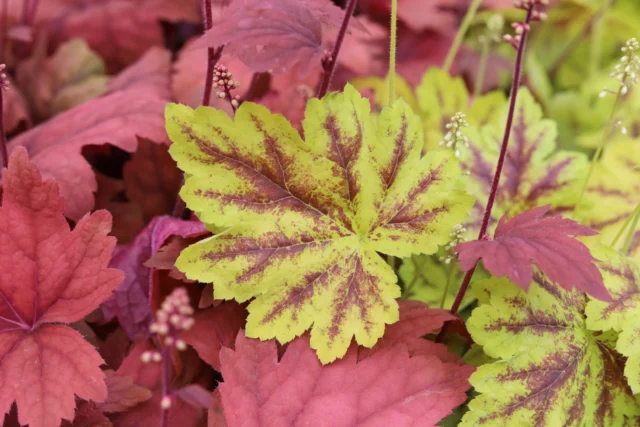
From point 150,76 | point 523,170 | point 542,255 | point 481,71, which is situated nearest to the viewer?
point 542,255

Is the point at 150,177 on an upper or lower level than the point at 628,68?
lower

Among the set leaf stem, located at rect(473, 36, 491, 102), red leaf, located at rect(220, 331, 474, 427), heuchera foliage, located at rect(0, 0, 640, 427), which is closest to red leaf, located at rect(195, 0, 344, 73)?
heuchera foliage, located at rect(0, 0, 640, 427)

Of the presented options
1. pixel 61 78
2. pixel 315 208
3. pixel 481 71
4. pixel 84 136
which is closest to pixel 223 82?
pixel 315 208

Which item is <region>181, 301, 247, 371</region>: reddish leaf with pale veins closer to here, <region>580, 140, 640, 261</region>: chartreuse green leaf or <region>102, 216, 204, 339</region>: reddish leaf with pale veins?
<region>102, 216, 204, 339</region>: reddish leaf with pale veins

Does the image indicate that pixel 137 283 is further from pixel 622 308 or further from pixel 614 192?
pixel 614 192

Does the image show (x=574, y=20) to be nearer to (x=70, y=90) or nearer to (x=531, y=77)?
(x=531, y=77)

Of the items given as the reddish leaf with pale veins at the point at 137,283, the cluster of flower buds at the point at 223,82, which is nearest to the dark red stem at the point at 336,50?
the cluster of flower buds at the point at 223,82

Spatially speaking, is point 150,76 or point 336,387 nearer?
point 336,387

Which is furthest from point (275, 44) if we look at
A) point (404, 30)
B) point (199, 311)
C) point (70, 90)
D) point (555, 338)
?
point (404, 30)

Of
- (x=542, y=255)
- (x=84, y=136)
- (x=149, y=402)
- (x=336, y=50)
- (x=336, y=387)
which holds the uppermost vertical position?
(x=336, y=50)
